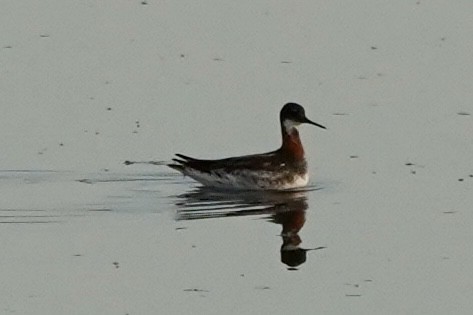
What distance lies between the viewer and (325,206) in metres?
18.5

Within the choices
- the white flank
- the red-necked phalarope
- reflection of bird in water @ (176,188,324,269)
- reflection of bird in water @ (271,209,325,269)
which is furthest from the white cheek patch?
reflection of bird in water @ (271,209,325,269)

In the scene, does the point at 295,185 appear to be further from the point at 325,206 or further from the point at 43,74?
the point at 43,74

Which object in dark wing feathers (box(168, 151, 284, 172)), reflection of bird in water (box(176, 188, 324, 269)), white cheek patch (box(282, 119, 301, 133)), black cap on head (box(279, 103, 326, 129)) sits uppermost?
black cap on head (box(279, 103, 326, 129))

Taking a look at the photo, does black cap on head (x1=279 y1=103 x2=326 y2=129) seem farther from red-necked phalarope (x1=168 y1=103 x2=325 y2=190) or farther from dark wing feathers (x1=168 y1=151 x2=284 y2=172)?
dark wing feathers (x1=168 y1=151 x2=284 y2=172)

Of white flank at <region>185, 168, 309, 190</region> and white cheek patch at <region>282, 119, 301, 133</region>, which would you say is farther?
white cheek patch at <region>282, 119, 301, 133</region>

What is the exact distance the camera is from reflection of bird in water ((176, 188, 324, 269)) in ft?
56.8

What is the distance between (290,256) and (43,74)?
8398 millimetres

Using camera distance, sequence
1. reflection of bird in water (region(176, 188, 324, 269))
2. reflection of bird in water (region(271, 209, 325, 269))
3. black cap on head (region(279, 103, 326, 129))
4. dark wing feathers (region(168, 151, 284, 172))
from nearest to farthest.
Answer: reflection of bird in water (region(271, 209, 325, 269)) → reflection of bird in water (region(176, 188, 324, 269)) → dark wing feathers (region(168, 151, 284, 172)) → black cap on head (region(279, 103, 326, 129))

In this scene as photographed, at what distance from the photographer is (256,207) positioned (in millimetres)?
18875

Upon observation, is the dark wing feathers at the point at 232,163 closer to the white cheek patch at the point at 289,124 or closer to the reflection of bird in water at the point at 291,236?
the white cheek patch at the point at 289,124

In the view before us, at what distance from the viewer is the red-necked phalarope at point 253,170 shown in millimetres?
19750

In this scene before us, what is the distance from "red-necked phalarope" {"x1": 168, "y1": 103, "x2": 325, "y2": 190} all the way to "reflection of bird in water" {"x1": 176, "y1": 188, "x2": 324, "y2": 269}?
0.41 feet

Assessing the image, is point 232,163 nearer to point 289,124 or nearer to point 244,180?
point 244,180

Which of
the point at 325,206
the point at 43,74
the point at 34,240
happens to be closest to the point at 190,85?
the point at 43,74
